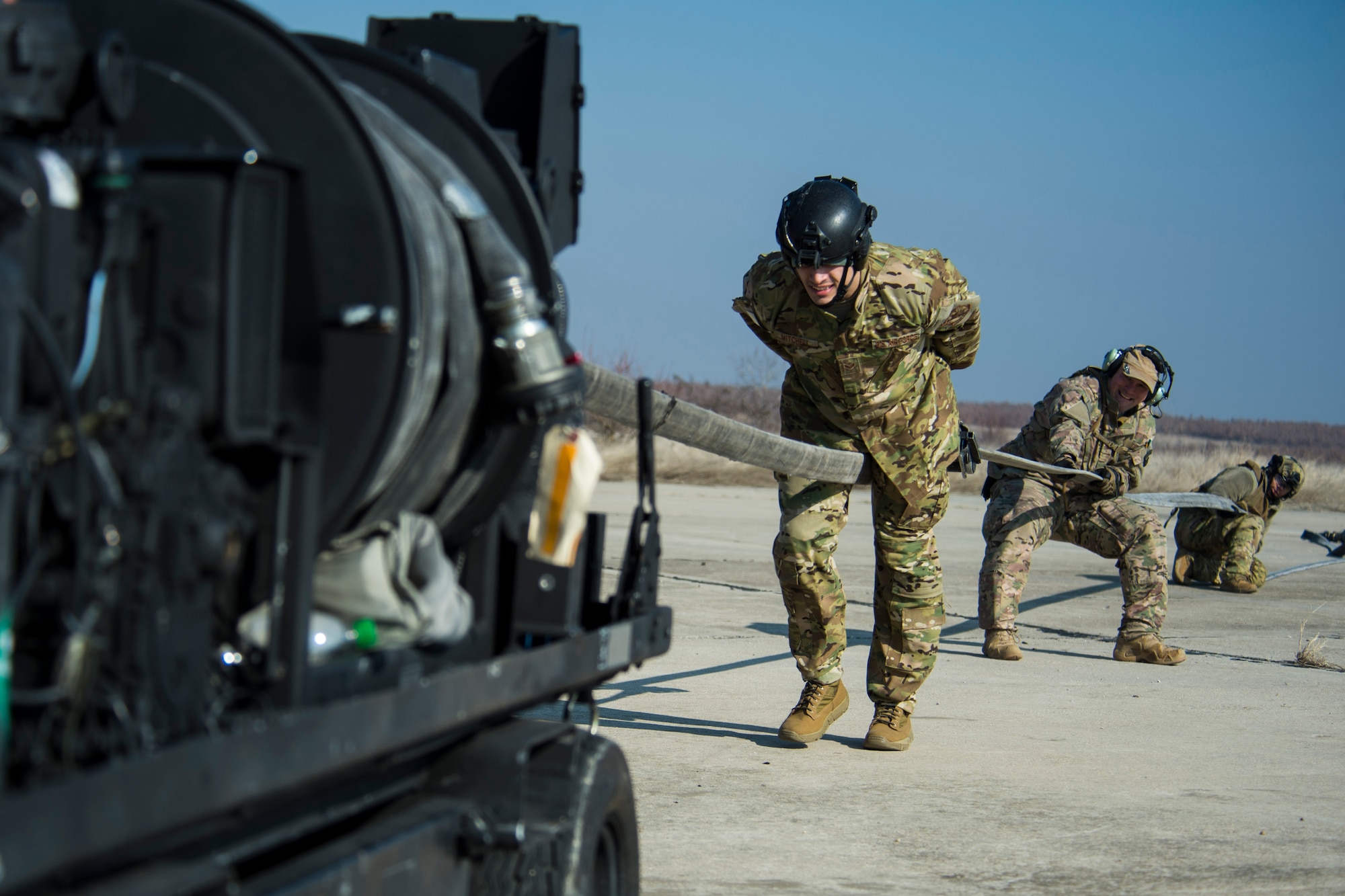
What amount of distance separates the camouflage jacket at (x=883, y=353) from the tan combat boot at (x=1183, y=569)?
825 centimetres

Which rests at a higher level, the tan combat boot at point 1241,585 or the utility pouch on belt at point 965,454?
the utility pouch on belt at point 965,454

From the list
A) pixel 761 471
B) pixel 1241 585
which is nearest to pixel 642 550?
pixel 1241 585

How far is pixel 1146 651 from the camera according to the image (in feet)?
29.9

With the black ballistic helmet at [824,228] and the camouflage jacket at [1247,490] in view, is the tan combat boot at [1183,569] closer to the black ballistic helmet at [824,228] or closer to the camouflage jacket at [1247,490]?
the camouflage jacket at [1247,490]

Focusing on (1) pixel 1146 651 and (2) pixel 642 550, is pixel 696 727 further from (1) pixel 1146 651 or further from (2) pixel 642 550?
(1) pixel 1146 651

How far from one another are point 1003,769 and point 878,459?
139 cm

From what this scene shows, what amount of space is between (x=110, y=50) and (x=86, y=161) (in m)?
0.30

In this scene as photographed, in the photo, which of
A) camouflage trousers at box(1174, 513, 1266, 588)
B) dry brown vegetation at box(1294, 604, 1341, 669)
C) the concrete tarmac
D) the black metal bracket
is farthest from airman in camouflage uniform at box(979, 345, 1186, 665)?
the black metal bracket

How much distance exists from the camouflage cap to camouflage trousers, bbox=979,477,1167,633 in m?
0.81

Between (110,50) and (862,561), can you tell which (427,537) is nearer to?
(110,50)

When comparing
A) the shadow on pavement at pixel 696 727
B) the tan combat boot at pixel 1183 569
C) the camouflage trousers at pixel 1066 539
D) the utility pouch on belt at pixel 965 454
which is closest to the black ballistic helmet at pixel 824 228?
the utility pouch on belt at pixel 965 454

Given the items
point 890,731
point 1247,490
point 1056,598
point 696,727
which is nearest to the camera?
point 890,731

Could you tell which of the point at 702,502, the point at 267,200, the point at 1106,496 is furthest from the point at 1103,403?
the point at 702,502

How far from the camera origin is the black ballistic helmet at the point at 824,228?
5824 millimetres
